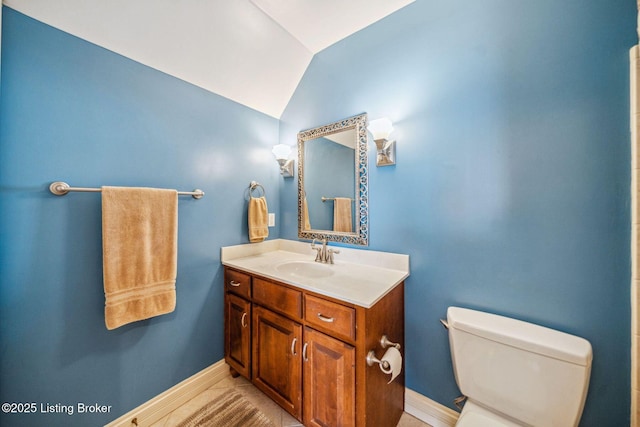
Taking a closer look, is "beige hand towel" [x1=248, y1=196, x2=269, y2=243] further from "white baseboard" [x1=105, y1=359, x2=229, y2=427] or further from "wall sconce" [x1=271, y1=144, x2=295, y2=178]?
"white baseboard" [x1=105, y1=359, x2=229, y2=427]

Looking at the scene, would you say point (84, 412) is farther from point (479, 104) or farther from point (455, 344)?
point (479, 104)

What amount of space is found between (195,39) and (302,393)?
2.16 meters

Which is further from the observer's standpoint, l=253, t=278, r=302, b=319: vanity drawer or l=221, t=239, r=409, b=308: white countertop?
l=253, t=278, r=302, b=319: vanity drawer

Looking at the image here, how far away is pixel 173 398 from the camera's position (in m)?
1.39

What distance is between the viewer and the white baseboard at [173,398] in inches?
48.8

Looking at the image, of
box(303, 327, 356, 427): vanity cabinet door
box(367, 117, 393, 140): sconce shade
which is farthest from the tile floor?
box(367, 117, 393, 140): sconce shade

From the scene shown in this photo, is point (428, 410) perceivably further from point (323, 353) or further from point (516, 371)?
point (323, 353)

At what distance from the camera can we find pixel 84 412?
1.11 meters

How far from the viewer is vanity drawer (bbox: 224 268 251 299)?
4.84 ft

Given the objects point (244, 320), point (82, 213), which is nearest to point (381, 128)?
point (244, 320)

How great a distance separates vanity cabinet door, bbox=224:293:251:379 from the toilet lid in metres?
1.21

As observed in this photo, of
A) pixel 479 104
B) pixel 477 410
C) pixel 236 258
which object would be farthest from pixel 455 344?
pixel 236 258

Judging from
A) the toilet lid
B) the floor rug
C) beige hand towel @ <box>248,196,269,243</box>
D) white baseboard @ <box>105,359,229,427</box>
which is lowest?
the floor rug

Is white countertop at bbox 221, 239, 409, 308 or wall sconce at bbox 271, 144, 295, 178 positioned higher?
wall sconce at bbox 271, 144, 295, 178
